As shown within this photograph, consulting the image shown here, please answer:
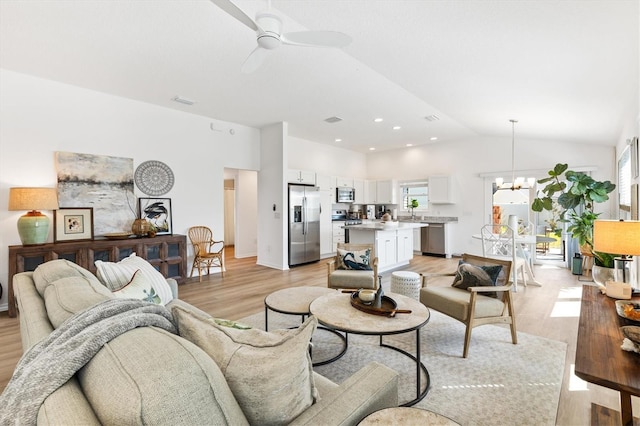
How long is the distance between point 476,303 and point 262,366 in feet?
7.76

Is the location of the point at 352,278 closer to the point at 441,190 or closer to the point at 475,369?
the point at 475,369

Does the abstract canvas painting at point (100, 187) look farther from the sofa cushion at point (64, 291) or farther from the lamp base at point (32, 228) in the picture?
the sofa cushion at point (64, 291)

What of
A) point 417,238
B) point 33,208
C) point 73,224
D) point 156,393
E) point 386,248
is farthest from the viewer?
point 417,238

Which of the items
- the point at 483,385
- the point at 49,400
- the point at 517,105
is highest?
the point at 517,105

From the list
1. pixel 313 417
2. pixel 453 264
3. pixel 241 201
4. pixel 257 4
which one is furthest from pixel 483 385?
pixel 241 201

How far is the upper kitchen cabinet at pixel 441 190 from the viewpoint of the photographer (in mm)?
7777

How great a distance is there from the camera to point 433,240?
25.7 feet

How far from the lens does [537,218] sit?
6.75 meters

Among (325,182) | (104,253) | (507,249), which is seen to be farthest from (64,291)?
(325,182)

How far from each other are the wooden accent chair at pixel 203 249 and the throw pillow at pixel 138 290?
3.56m

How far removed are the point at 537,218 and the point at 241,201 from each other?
6704 mm

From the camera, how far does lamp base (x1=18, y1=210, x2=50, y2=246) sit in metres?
3.74

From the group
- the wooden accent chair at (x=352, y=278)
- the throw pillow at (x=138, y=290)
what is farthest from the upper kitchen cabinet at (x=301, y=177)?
the throw pillow at (x=138, y=290)

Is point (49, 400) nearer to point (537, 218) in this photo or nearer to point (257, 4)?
Result: point (257, 4)
